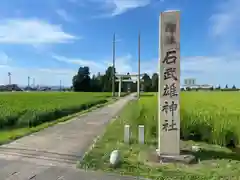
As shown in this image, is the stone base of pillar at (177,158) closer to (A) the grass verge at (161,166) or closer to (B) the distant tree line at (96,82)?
(A) the grass verge at (161,166)

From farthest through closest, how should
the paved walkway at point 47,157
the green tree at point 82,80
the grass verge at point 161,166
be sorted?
the green tree at point 82,80 < the grass verge at point 161,166 < the paved walkway at point 47,157

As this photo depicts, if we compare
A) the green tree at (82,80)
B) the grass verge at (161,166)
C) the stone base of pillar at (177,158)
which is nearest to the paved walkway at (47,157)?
the grass verge at (161,166)

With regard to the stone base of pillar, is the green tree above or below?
above

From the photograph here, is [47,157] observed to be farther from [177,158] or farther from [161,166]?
[177,158]

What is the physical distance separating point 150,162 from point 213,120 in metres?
3.89

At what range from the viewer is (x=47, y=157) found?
21.2 ft

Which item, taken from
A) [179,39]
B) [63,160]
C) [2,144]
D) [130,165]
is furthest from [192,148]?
[2,144]

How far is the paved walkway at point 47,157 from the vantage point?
5242 mm

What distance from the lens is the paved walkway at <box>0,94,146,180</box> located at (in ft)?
17.2

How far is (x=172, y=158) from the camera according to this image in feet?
21.0

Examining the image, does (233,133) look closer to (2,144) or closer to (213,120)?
(213,120)

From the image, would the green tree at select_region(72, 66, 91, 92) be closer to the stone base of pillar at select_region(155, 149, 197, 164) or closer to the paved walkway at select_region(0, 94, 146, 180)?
the paved walkway at select_region(0, 94, 146, 180)

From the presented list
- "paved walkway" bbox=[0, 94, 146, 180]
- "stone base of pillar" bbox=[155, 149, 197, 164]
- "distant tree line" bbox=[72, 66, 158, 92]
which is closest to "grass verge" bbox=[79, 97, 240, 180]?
"stone base of pillar" bbox=[155, 149, 197, 164]

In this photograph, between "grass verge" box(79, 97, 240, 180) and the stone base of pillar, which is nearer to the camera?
"grass verge" box(79, 97, 240, 180)
